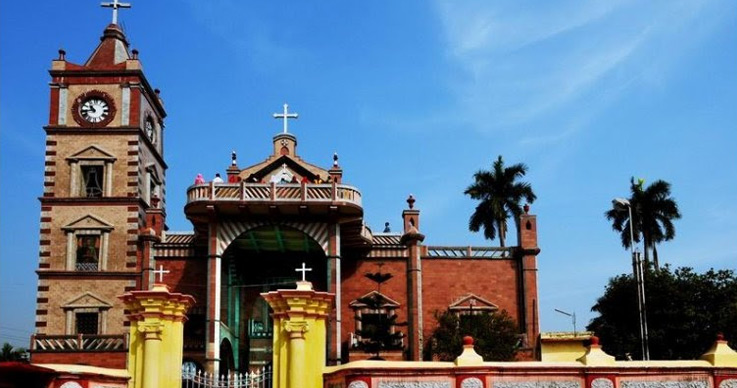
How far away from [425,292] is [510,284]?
3571 millimetres

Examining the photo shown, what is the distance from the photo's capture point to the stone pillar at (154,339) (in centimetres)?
1688

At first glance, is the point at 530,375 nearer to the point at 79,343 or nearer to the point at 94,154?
the point at 79,343

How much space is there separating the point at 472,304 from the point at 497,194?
13466 mm

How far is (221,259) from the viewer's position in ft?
107

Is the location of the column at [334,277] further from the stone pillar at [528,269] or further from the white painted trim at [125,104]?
the white painted trim at [125,104]

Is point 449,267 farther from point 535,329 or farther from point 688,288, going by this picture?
point 688,288

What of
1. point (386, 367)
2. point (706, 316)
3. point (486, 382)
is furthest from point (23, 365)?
point (706, 316)

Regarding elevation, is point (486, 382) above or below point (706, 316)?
below

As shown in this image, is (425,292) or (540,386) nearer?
(540,386)

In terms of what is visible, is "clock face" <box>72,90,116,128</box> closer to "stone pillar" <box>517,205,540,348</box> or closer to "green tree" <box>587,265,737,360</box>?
"stone pillar" <box>517,205,540,348</box>

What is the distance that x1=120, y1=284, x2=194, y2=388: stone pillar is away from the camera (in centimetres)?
1688

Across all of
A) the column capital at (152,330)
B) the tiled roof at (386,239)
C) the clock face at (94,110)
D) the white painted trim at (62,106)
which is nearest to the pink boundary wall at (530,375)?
the column capital at (152,330)

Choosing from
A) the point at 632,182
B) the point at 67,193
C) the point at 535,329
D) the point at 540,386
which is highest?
the point at 632,182

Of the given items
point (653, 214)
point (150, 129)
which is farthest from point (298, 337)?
point (653, 214)
